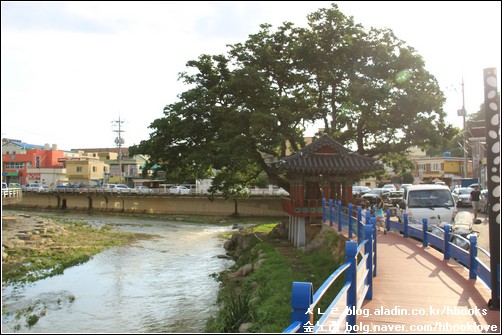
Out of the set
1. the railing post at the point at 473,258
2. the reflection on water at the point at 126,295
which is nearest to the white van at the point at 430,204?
the railing post at the point at 473,258

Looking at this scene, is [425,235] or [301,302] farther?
[425,235]

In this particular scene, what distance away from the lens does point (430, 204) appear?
18.4m

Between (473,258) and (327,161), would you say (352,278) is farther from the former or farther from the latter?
(327,161)

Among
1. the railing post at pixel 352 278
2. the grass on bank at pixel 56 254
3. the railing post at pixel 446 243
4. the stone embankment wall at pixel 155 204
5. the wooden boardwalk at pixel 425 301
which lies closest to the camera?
the railing post at pixel 352 278

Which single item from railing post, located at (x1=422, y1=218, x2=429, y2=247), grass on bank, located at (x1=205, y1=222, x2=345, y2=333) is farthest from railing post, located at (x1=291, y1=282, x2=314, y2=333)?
railing post, located at (x1=422, y1=218, x2=429, y2=247)

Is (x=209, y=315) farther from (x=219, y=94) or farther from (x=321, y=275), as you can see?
(x=219, y=94)

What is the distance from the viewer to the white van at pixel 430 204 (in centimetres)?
1795

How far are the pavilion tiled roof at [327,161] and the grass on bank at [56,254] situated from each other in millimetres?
13703

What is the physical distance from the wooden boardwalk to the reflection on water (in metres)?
7.43

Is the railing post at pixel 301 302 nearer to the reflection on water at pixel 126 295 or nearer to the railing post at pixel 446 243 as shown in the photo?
the railing post at pixel 446 243

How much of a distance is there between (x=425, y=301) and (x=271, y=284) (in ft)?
26.6

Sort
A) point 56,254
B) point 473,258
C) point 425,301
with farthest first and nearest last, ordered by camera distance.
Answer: point 56,254, point 473,258, point 425,301

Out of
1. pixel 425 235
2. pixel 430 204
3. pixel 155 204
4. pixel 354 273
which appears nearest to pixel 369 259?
pixel 354 273

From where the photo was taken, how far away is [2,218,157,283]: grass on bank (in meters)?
22.2
